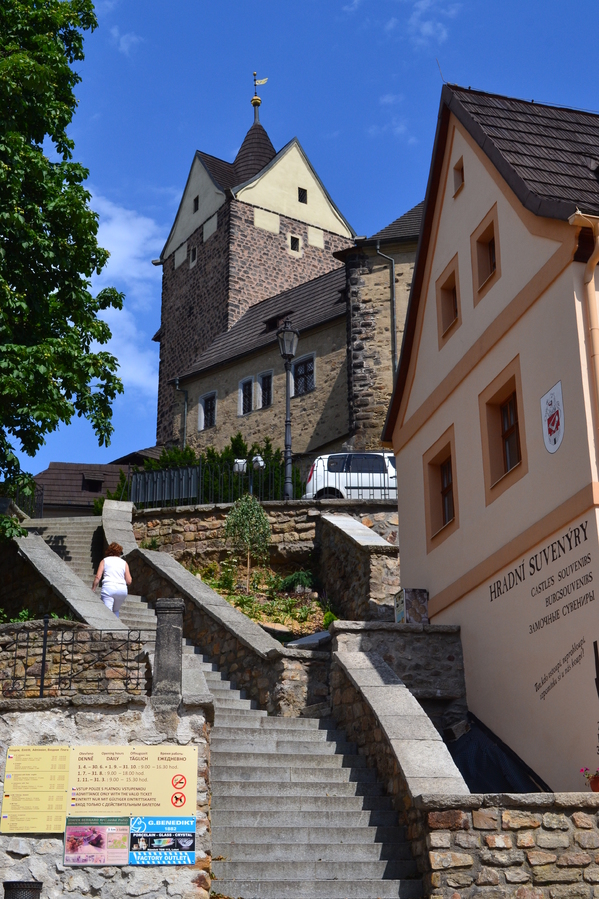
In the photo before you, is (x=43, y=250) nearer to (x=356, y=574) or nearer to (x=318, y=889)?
(x=356, y=574)

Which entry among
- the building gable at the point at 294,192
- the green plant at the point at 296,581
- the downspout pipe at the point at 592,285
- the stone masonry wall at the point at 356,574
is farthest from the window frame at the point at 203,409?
the downspout pipe at the point at 592,285

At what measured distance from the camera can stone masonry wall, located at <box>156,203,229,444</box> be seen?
1582 inches

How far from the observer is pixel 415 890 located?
8820 millimetres

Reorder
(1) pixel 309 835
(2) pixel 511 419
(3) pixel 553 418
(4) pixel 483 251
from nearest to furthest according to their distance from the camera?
1. (1) pixel 309 835
2. (3) pixel 553 418
3. (2) pixel 511 419
4. (4) pixel 483 251

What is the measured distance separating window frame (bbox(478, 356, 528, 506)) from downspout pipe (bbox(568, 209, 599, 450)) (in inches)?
58.9

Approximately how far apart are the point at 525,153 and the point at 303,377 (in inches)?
719

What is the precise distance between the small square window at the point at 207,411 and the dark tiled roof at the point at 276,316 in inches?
39.6

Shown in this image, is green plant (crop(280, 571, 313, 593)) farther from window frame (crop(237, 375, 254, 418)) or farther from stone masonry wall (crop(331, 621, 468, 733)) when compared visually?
window frame (crop(237, 375, 254, 418))

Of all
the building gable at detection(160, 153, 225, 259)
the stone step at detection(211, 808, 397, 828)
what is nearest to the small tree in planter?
the stone step at detection(211, 808, 397, 828)

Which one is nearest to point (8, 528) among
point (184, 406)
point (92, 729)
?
point (92, 729)

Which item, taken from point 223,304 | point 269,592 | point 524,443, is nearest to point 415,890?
point 524,443

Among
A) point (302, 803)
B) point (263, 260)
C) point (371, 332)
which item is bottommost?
point (302, 803)

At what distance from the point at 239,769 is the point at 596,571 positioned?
3.96 m

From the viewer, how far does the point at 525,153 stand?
13.6m
